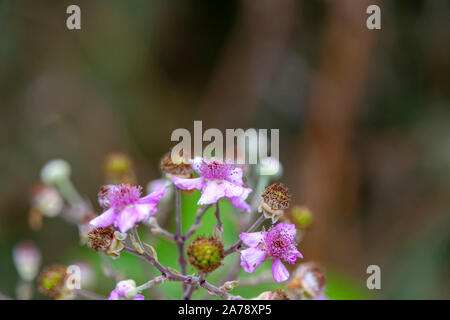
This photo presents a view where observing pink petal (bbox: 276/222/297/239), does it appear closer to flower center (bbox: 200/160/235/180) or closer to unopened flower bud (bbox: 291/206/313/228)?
flower center (bbox: 200/160/235/180)

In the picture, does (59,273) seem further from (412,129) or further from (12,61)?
(412,129)

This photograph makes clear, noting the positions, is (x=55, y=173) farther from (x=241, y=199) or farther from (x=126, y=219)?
(x=241, y=199)

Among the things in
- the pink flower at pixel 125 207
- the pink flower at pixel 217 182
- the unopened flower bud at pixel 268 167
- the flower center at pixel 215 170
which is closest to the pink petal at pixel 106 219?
the pink flower at pixel 125 207

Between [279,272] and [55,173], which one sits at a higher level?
[55,173]

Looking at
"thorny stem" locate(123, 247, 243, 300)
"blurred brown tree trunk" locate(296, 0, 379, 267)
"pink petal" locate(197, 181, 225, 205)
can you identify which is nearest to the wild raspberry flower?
"thorny stem" locate(123, 247, 243, 300)

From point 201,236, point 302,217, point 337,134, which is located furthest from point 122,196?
point 337,134

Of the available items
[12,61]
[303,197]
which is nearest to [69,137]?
[12,61]
